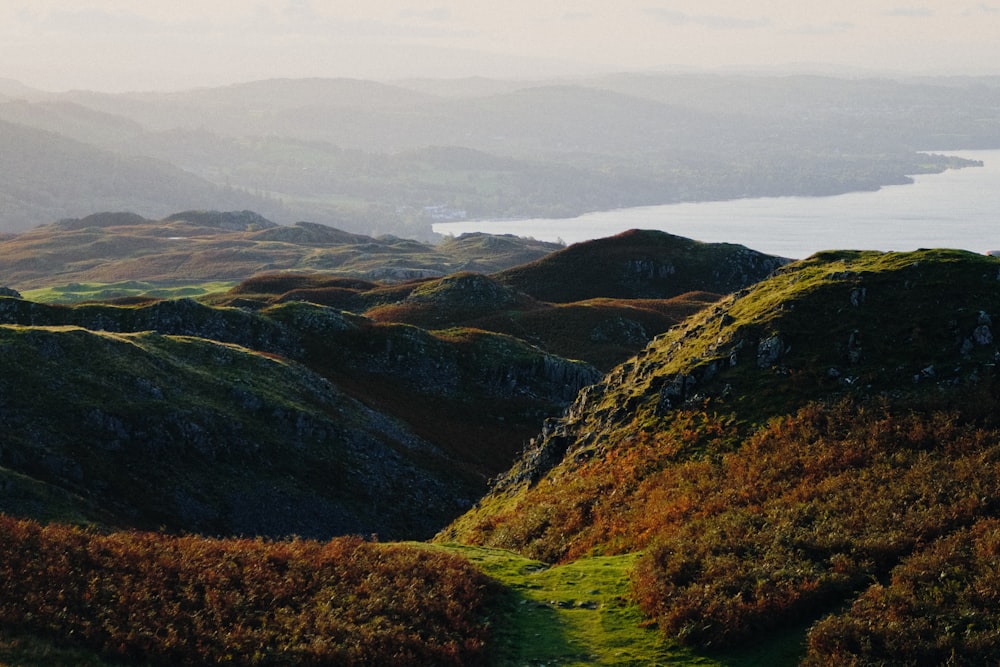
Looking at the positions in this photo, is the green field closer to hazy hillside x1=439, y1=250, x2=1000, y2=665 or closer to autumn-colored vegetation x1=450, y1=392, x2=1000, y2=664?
hazy hillside x1=439, y1=250, x2=1000, y2=665

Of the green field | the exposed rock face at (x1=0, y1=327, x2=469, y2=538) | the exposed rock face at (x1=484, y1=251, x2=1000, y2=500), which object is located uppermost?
the exposed rock face at (x1=484, y1=251, x2=1000, y2=500)

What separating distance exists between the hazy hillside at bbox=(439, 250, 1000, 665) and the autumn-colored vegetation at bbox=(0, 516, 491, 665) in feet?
18.3

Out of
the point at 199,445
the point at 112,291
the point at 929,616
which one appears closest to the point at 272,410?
the point at 199,445

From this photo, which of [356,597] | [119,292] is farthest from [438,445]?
[119,292]

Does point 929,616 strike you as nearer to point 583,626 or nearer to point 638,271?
point 583,626

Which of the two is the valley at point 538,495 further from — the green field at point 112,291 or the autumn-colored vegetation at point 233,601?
the green field at point 112,291

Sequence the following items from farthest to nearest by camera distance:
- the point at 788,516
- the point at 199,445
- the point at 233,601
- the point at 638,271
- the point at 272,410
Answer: the point at 638,271 < the point at 272,410 < the point at 199,445 < the point at 788,516 < the point at 233,601

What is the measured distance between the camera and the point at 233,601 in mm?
19031

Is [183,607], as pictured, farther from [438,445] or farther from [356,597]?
[438,445]

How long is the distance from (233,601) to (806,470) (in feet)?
56.0

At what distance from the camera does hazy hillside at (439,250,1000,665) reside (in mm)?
18641

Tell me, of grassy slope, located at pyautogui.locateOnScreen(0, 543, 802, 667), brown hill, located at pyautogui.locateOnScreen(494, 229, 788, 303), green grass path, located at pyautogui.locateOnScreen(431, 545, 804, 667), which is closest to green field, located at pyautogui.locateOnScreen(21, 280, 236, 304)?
brown hill, located at pyautogui.locateOnScreen(494, 229, 788, 303)

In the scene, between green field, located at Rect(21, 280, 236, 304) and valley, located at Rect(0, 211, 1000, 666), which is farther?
green field, located at Rect(21, 280, 236, 304)

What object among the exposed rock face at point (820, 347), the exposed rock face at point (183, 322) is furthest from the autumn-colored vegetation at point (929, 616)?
the exposed rock face at point (183, 322)
